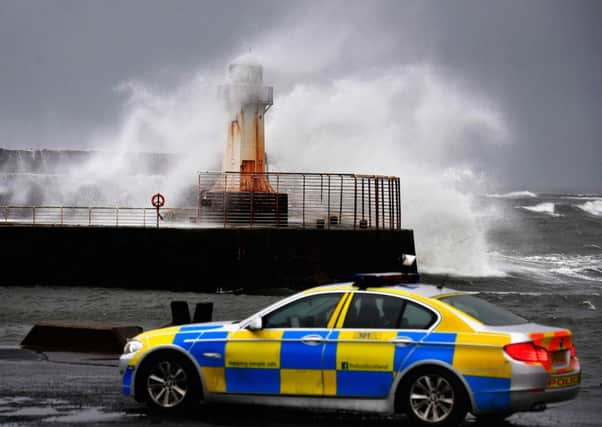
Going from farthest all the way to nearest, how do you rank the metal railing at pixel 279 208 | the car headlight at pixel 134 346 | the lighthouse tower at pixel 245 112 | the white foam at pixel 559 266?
the white foam at pixel 559 266
the lighthouse tower at pixel 245 112
the metal railing at pixel 279 208
the car headlight at pixel 134 346

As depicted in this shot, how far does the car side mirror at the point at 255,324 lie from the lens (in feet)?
30.6

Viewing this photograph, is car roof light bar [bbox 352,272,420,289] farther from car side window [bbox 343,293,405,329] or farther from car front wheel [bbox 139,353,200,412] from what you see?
car front wheel [bbox 139,353,200,412]

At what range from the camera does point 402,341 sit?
29.1 feet

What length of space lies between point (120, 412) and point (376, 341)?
7.70ft

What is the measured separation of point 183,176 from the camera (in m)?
47.4

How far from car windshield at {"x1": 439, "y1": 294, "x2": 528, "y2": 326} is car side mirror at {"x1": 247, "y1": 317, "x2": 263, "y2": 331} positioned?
4.98ft

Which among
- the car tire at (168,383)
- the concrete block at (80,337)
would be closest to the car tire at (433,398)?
the car tire at (168,383)

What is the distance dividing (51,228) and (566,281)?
18.7 m

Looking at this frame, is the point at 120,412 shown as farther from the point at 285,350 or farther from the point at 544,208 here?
the point at 544,208

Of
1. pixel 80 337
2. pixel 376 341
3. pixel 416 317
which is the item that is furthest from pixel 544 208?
pixel 376 341

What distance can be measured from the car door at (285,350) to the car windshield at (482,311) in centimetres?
97

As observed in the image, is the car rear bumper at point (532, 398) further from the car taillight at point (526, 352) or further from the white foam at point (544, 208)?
the white foam at point (544, 208)

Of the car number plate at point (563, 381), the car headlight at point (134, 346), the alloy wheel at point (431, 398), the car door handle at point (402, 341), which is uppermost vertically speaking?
the car door handle at point (402, 341)

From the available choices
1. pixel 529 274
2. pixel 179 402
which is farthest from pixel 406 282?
pixel 529 274
